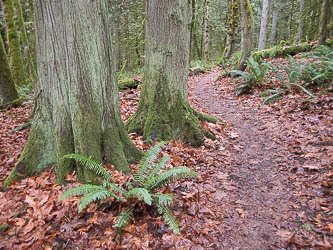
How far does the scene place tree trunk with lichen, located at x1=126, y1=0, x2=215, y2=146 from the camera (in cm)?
452

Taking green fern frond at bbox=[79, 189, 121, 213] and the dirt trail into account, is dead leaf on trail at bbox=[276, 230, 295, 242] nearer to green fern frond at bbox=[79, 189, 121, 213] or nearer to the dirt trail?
the dirt trail

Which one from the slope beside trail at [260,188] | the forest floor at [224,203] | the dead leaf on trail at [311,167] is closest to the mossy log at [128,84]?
the slope beside trail at [260,188]

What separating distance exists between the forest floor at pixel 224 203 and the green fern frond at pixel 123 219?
95 millimetres

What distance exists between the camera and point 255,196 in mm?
3350

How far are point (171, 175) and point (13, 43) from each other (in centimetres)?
1206

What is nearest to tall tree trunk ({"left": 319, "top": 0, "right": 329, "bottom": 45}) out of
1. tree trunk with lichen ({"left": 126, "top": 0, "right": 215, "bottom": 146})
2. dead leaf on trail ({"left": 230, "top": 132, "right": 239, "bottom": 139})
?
tree trunk with lichen ({"left": 126, "top": 0, "right": 215, "bottom": 146})

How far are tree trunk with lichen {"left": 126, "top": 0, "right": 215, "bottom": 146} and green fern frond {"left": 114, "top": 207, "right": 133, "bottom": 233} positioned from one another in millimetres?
1978

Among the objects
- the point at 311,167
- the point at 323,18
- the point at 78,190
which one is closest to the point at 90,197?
the point at 78,190

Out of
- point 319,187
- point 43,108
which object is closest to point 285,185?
point 319,187

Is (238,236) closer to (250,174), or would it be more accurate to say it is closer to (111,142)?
(250,174)

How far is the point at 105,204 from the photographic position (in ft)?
9.68

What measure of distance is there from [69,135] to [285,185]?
345cm

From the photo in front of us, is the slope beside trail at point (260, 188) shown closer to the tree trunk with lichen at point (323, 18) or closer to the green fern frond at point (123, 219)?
the green fern frond at point (123, 219)

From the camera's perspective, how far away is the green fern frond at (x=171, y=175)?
9.68ft
